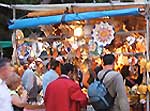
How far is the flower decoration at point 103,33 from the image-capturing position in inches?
385

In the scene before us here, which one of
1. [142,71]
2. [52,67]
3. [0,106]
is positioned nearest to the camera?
[0,106]

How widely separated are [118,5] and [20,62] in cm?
325

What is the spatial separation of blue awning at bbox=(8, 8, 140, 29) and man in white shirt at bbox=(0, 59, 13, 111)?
370 cm

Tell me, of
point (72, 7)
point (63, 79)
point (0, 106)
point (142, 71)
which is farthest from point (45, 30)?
point (0, 106)

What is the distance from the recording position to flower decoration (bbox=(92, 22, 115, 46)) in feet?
32.1

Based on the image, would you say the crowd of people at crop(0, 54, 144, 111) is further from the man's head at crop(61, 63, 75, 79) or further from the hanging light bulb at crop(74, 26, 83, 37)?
the hanging light bulb at crop(74, 26, 83, 37)

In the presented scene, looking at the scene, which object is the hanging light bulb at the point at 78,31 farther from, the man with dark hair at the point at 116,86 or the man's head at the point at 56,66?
the man with dark hair at the point at 116,86

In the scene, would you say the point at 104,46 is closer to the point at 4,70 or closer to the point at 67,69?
the point at 67,69

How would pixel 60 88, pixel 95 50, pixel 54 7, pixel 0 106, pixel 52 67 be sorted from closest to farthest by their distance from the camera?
1. pixel 0 106
2. pixel 60 88
3. pixel 52 67
4. pixel 95 50
5. pixel 54 7

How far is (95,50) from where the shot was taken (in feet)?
32.8

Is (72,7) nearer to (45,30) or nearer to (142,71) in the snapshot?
(45,30)

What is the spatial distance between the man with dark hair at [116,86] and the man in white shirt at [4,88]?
72.2 inches

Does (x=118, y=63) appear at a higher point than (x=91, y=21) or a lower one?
lower

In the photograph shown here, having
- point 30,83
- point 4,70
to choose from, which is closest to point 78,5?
point 30,83
